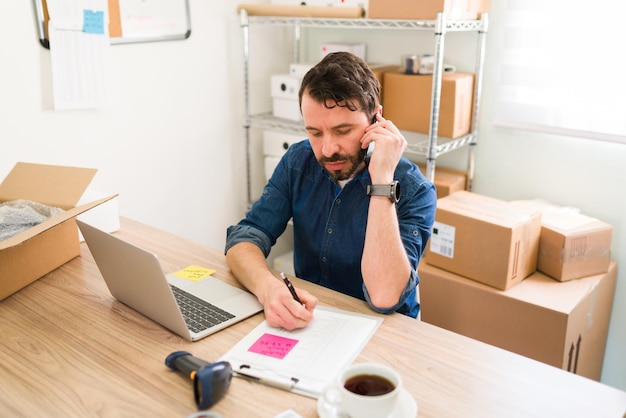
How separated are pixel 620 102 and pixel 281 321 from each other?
5.31 feet

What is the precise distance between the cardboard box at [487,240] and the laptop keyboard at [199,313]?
108 centimetres

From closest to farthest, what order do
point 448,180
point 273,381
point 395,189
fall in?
point 273,381 → point 395,189 → point 448,180

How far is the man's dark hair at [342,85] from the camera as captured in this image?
1420 mm

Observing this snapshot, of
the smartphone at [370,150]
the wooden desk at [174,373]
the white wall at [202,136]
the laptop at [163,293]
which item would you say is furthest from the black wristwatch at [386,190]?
the white wall at [202,136]

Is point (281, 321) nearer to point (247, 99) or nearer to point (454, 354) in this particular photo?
point (454, 354)

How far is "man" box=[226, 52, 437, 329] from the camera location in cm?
135

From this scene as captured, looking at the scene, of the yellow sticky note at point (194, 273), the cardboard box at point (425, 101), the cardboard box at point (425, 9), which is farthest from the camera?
the cardboard box at point (425, 101)

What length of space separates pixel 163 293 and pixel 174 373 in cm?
16

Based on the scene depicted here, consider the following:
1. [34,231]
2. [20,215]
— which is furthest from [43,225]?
[20,215]

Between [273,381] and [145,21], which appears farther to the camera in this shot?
[145,21]

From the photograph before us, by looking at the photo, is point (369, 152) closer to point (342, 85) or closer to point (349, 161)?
point (349, 161)

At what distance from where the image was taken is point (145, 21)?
7.84 feet

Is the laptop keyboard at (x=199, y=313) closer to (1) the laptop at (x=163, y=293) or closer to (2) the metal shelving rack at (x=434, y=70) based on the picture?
(1) the laptop at (x=163, y=293)

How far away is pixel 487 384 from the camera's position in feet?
3.43
